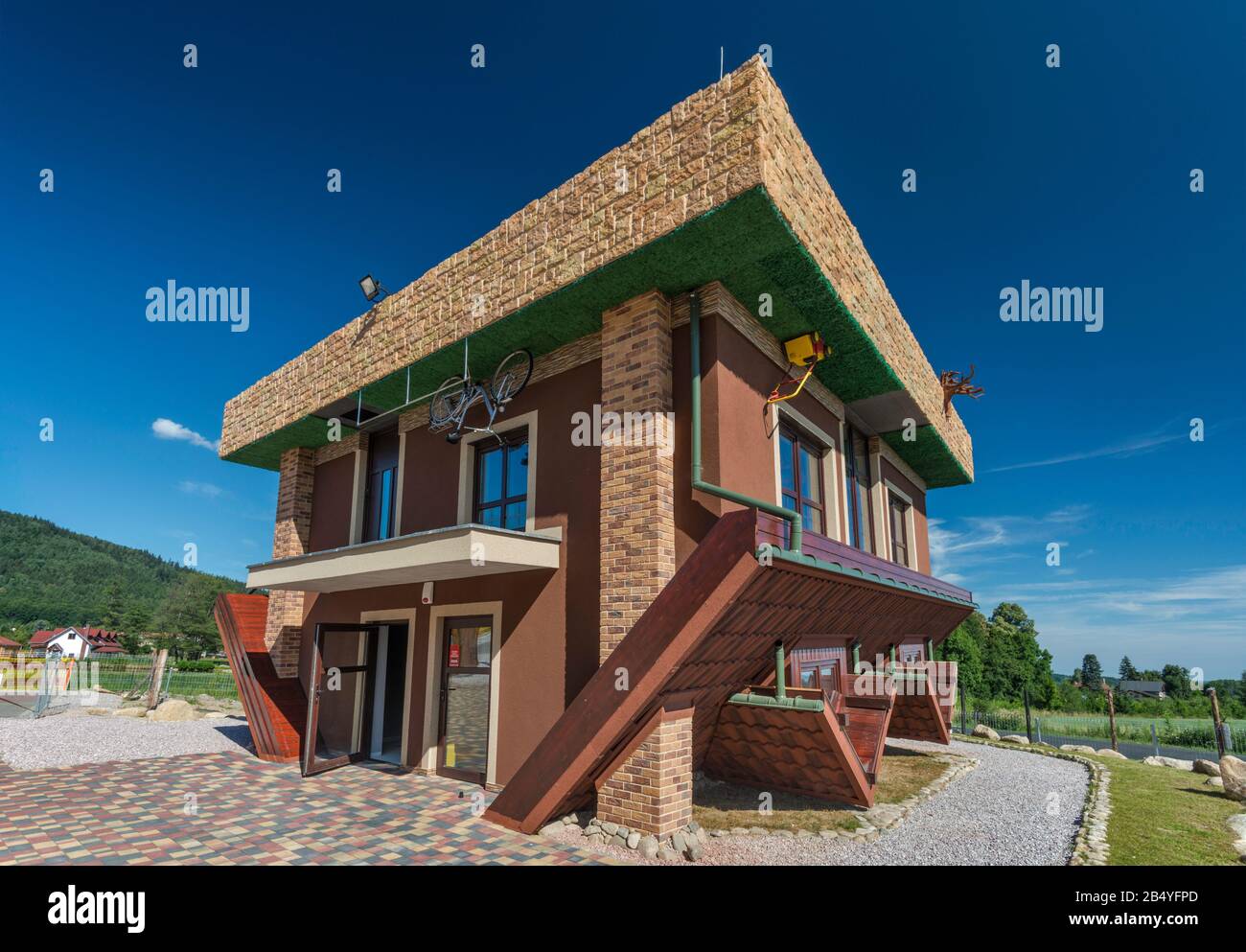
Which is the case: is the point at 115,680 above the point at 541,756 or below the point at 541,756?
below

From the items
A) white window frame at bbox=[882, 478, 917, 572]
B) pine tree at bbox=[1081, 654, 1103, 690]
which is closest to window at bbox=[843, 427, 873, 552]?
white window frame at bbox=[882, 478, 917, 572]

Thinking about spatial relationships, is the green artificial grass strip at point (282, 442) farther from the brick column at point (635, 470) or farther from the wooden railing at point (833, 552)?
the wooden railing at point (833, 552)

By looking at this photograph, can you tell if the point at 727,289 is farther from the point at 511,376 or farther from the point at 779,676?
the point at 779,676

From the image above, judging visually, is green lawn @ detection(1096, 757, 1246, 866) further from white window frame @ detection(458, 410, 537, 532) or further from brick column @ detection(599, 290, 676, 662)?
white window frame @ detection(458, 410, 537, 532)

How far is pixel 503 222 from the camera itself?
9.13 meters

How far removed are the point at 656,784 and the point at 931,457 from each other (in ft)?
38.1

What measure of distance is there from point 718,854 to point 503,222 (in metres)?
8.32

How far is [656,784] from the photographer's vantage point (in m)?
6.58

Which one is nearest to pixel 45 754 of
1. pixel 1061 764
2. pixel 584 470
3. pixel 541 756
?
pixel 541 756

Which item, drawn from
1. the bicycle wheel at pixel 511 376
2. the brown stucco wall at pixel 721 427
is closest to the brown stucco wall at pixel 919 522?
the brown stucco wall at pixel 721 427

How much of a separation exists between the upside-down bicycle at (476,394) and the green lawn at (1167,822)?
900 centimetres

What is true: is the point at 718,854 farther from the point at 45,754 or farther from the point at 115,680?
the point at 115,680

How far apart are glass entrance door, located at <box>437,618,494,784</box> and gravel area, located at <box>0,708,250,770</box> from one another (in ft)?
17.9

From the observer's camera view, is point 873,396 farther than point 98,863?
Yes
